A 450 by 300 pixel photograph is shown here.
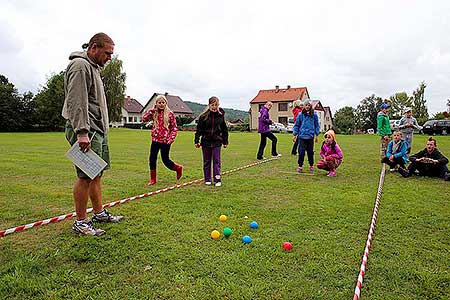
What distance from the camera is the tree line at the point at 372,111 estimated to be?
175 feet

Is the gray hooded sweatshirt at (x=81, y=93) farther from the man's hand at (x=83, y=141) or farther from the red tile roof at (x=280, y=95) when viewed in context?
the red tile roof at (x=280, y=95)

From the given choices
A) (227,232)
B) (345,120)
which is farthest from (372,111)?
(227,232)

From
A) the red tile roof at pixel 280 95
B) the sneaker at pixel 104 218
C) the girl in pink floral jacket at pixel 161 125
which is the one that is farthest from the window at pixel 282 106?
the sneaker at pixel 104 218

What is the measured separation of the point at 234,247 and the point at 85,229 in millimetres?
1537

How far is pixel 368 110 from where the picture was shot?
6631 centimetres

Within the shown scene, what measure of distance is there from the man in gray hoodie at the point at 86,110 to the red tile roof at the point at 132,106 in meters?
72.1

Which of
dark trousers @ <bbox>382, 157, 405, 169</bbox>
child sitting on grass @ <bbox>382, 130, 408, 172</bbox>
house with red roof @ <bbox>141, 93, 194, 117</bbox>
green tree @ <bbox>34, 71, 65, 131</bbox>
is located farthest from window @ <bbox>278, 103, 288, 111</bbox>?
dark trousers @ <bbox>382, 157, 405, 169</bbox>

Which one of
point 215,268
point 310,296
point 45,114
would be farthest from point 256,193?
point 45,114

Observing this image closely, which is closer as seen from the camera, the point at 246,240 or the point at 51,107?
the point at 246,240

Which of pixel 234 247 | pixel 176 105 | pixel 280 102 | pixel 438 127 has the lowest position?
pixel 234 247

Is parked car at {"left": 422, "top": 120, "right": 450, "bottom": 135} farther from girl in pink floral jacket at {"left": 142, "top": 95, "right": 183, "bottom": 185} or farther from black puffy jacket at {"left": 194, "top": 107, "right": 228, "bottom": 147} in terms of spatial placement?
girl in pink floral jacket at {"left": 142, "top": 95, "right": 183, "bottom": 185}

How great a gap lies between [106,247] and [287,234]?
1787 millimetres

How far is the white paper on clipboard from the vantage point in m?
3.25

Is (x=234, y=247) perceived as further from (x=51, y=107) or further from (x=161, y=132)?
(x=51, y=107)
